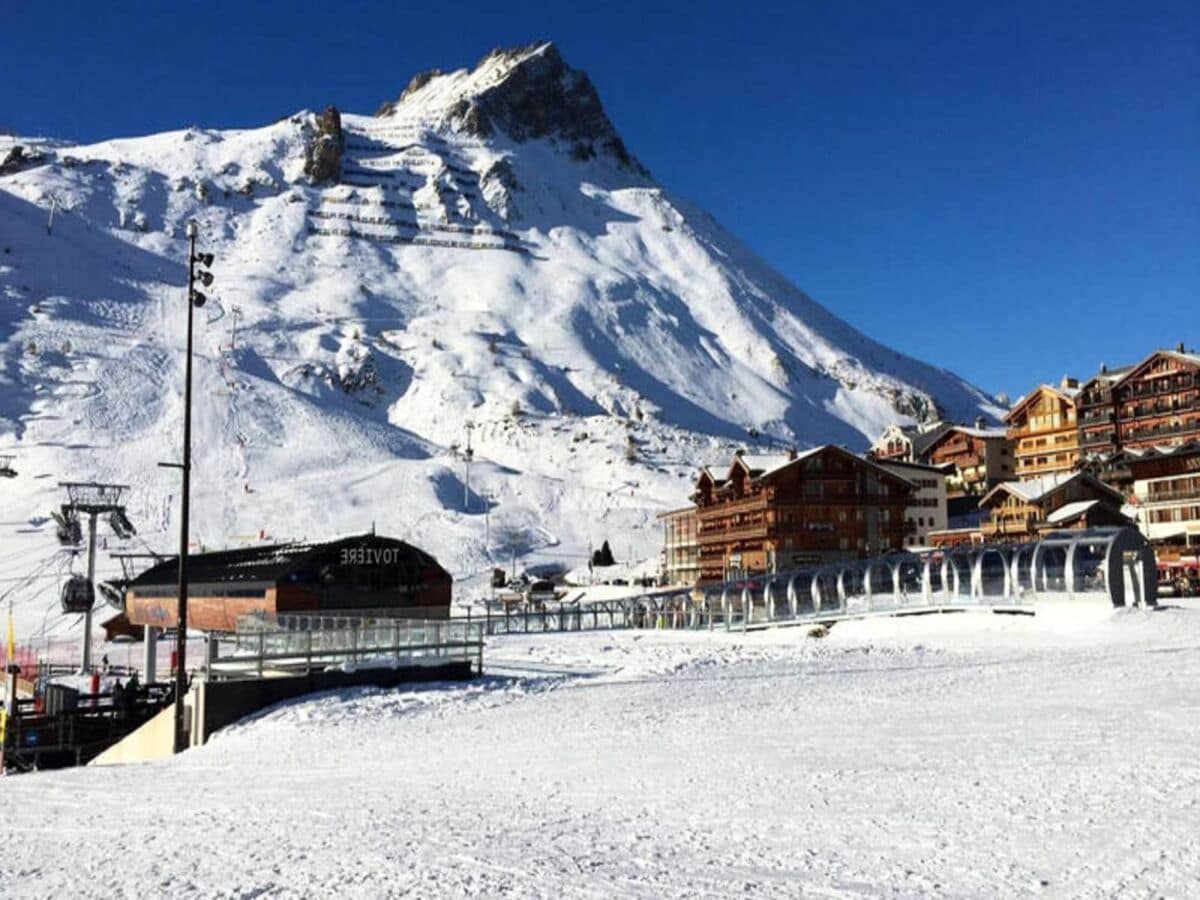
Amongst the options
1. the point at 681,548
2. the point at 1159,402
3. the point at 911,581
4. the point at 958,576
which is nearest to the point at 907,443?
the point at 1159,402

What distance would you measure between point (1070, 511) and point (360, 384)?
316 ft

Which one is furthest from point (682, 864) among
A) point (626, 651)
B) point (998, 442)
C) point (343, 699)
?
point (998, 442)

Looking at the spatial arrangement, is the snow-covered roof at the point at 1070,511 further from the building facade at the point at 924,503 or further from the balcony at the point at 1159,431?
the building facade at the point at 924,503

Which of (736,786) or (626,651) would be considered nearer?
(736,786)

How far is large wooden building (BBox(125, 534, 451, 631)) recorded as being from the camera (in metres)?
47.6

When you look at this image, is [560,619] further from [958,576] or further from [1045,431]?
[1045,431]

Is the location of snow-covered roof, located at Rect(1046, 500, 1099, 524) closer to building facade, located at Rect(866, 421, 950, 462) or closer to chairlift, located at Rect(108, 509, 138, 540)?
building facade, located at Rect(866, 421, 950, 462)

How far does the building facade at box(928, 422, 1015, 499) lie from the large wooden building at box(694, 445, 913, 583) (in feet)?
124

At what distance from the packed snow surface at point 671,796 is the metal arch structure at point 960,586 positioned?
35.0 ft

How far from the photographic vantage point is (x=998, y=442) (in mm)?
110750

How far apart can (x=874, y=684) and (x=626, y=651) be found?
13418 mm

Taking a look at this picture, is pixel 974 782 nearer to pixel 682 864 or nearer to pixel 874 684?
pixel 682 864

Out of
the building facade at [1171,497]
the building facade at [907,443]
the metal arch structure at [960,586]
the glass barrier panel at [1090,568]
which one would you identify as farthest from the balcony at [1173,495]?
the building facade at [907,443]

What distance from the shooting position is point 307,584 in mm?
47750
